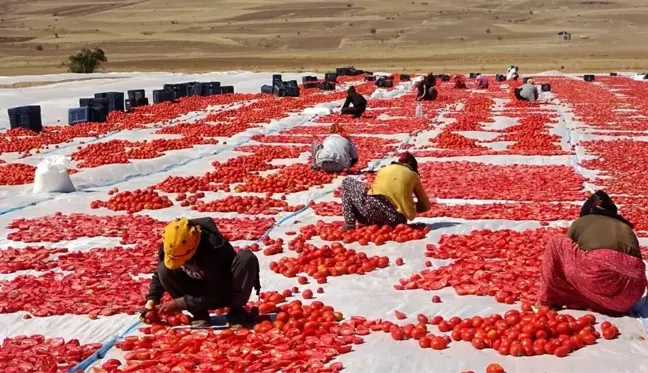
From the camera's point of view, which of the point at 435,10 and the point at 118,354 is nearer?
the point at 118,354

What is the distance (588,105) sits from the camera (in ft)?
103

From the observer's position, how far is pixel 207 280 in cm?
712

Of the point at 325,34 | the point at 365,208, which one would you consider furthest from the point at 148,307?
the point at 325,34

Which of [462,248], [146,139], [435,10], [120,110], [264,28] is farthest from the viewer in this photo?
[435,10]

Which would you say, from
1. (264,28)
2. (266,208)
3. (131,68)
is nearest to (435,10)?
(264,28)

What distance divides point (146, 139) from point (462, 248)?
46.7ft

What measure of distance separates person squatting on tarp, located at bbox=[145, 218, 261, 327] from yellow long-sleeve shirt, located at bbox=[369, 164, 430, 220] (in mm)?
3965

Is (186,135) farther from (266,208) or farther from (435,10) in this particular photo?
(435,10)

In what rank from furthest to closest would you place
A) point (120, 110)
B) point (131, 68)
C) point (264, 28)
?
point (264, 28)
point (131, 68)
point (120, 110)

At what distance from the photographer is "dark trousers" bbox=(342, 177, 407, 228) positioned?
10.9m

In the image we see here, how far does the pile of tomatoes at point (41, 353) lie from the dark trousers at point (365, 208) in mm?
4788

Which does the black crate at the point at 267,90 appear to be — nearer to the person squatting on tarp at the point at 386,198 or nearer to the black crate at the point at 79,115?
the black crate at the point at 79,115

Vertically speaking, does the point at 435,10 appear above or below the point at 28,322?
above

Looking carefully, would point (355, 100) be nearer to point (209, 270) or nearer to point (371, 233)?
point (371, 233)
